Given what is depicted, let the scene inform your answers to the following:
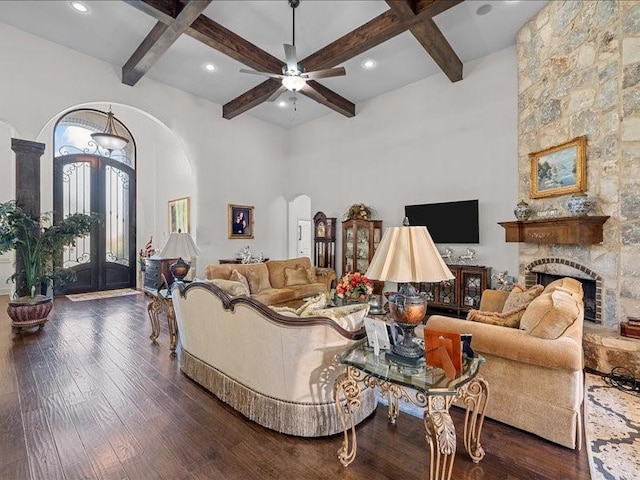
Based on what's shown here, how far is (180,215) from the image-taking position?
7.16 metres

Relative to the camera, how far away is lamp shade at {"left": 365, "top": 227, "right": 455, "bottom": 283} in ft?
5.50

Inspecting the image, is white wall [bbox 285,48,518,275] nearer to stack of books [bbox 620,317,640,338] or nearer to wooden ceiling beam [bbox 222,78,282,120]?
stack of books [bbox 620,317,640,338]

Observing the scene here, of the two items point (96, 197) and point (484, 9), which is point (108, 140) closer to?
point (96, 197)

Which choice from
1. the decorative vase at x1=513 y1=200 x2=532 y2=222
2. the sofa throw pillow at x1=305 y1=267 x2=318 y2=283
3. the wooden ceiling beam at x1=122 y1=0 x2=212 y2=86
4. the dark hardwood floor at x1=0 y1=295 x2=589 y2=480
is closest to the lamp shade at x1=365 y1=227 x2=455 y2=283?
the dark hardwood floor at x1=0 y1=295 x2=589 y2=480

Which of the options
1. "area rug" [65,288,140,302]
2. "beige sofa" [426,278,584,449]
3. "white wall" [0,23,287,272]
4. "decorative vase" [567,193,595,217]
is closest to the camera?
"beige sofa" [426,278,584,449]

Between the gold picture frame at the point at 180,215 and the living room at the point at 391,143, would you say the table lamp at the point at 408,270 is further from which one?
the gold picture frame at the point at 180,215

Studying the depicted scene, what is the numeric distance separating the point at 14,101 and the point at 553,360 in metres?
6.89

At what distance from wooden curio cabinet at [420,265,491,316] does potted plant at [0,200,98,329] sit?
558 centimetres

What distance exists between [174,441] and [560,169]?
497 centimetres

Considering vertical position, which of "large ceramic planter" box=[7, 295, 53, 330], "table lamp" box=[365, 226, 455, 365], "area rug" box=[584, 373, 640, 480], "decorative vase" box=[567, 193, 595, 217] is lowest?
"area rug" box=[584, 373, 640, 480]

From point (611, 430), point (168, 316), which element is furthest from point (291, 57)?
point (611, 430)

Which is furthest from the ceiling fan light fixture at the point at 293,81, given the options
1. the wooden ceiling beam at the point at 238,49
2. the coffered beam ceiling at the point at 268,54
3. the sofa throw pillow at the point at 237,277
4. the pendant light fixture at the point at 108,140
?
the pendant light fixture at the point at 108,140

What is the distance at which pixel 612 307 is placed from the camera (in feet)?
11.0

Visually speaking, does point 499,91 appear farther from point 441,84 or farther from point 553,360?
point 553,360
